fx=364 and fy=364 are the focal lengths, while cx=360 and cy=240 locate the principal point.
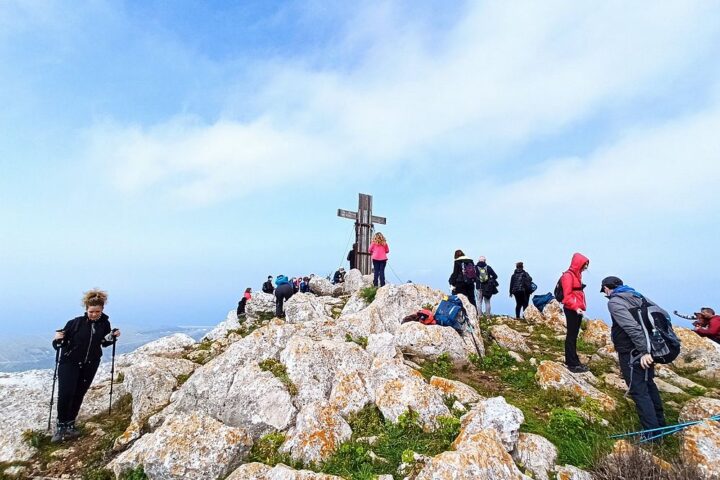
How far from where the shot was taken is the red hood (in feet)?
32.9

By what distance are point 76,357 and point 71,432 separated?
5.50 feet

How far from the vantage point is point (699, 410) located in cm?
756

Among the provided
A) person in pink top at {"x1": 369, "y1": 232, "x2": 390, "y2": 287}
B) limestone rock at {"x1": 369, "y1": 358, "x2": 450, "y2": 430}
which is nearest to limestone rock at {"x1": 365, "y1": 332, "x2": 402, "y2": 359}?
limestone rock at {"x1": 369, "y1": 358, "x2": 450, "y2": 430}

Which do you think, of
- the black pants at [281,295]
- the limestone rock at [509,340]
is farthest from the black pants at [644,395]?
the black pants at [281,295]

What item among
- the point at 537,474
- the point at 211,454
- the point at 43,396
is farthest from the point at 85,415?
the point at 537,474

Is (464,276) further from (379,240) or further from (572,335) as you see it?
(572,335)

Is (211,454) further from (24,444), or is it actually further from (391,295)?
(391,295)

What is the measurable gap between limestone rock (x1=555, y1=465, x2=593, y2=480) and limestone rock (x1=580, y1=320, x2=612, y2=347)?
8.86 meters

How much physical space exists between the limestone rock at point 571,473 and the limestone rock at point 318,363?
175 inches

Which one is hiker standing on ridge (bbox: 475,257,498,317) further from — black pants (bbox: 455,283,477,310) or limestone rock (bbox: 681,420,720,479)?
limestone rock (bbox: 681,420,720,479)

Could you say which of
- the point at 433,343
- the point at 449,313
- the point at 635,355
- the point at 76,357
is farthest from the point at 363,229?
the point at 635,355

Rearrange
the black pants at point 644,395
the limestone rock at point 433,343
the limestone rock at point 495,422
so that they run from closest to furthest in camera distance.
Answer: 1. the limestone rock at point 495,422
2. the black pants at point 644,395
3. the limestone rock at point 433,343

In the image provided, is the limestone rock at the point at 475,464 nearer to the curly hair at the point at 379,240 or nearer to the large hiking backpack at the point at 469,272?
the large hiking backpack at the point at 469,272

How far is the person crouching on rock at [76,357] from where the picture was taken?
835 centimetres
